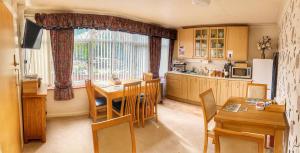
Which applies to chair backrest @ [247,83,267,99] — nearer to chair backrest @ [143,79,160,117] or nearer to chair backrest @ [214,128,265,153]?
chair backrest @ [143,79,160,117]

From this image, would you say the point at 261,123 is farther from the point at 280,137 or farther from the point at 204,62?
the point at 204,62

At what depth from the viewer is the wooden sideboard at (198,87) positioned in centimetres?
523

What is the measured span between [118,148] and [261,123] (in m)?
1.45

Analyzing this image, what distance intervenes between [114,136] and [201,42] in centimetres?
471

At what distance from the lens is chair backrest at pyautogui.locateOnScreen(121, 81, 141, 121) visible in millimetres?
3812

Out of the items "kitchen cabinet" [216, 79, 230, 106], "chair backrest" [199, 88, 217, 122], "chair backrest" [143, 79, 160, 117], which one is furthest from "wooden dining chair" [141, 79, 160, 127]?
"kitchen cabinet" [216, 79, 230, 106]

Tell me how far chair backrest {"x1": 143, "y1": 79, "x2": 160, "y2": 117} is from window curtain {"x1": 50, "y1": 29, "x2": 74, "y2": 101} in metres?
1.61

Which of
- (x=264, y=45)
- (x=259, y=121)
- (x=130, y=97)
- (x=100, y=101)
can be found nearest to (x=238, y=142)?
(x=259, y=121)

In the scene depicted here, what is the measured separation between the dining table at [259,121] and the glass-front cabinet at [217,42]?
3173 millimetres

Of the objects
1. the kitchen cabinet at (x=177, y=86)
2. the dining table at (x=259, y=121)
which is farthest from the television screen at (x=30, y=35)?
the kitchen cabinet at (x=177, y=86)

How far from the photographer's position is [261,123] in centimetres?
226

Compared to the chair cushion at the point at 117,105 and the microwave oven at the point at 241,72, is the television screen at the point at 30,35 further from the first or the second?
the microwave oven at the point at 241,72

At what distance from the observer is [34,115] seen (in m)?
3.33

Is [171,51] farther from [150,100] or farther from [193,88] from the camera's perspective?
[150,100]
